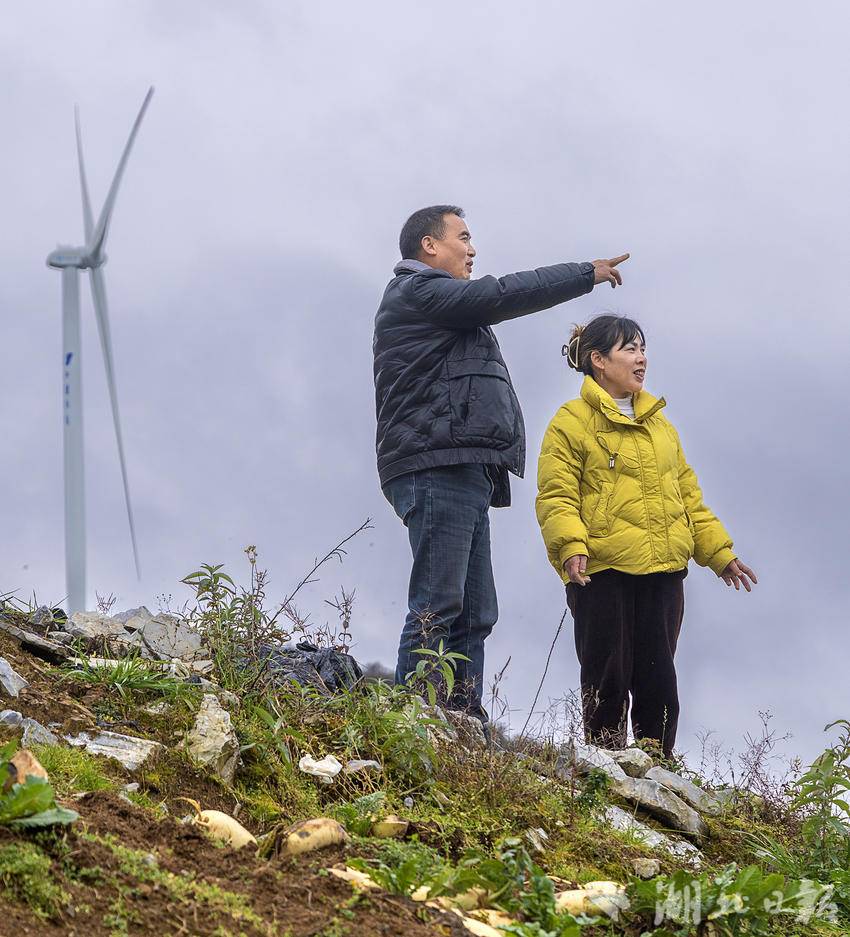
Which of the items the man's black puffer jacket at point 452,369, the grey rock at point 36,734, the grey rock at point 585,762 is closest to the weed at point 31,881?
the grey rock at point 36,734

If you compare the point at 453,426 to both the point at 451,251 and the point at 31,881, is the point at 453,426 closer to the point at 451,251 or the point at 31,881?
the point at 451,251

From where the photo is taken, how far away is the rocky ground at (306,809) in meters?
3.01

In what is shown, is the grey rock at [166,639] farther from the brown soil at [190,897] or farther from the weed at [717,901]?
the weed at [717,901]

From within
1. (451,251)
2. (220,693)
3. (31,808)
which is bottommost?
(31,808)

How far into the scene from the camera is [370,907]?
3.14m

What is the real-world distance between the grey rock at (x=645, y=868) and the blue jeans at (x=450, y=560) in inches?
70.3

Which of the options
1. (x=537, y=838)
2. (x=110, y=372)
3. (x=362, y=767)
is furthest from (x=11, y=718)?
(x=110, y=372)

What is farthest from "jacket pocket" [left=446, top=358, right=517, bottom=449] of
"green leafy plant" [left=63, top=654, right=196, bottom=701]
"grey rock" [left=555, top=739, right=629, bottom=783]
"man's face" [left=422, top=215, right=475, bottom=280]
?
"green leafy plant" [left=63, top=654, right=196, bottom=701]

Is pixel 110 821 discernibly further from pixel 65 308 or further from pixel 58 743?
pixel 65 308

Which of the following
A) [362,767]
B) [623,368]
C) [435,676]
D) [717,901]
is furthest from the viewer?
[623,368]

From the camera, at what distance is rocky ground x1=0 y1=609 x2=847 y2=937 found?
301cm

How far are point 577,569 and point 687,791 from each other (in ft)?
4.28

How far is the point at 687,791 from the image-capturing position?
5.91 m

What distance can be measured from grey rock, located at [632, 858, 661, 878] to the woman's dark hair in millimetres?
3583
